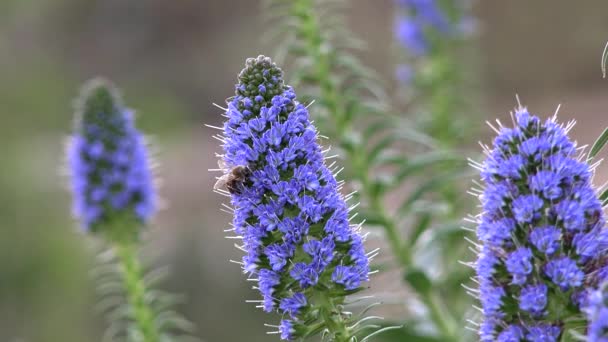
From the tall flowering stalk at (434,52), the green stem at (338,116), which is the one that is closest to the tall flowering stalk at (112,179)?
the green stem at (338,116)

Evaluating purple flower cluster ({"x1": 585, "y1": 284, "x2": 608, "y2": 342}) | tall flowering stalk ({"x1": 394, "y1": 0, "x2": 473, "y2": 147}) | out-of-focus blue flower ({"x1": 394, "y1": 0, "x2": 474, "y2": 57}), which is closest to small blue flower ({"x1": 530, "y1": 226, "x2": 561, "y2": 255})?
purple flower cluster ({"x1": 585, "y1": 284, "x2": 608, "y2": 342})

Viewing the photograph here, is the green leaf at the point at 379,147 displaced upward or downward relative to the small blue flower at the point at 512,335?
upward

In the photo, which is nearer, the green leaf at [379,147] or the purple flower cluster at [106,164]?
the green leaf at [379,147]

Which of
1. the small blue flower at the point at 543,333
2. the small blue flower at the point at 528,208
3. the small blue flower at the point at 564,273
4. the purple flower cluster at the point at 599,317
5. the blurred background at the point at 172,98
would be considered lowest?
the purple flower cluster at the point at 599,317

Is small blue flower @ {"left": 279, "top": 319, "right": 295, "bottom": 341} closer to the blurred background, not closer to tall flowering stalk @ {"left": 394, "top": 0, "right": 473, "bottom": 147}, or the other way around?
the blurred background

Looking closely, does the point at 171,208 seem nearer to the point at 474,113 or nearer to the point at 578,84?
the point at 578,84

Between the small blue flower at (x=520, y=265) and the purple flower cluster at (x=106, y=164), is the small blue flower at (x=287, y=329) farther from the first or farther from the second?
the purple flower cluster at (x=106, y=164)

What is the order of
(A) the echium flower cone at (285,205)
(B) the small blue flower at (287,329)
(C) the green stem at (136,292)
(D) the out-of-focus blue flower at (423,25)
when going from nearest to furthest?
(A) the echium flower cone at (285,205) < (B) the small blue flower at (287,329) < (C) the green stem at (136,292) < (D) the out-of-focus blue flower at (423,25)
